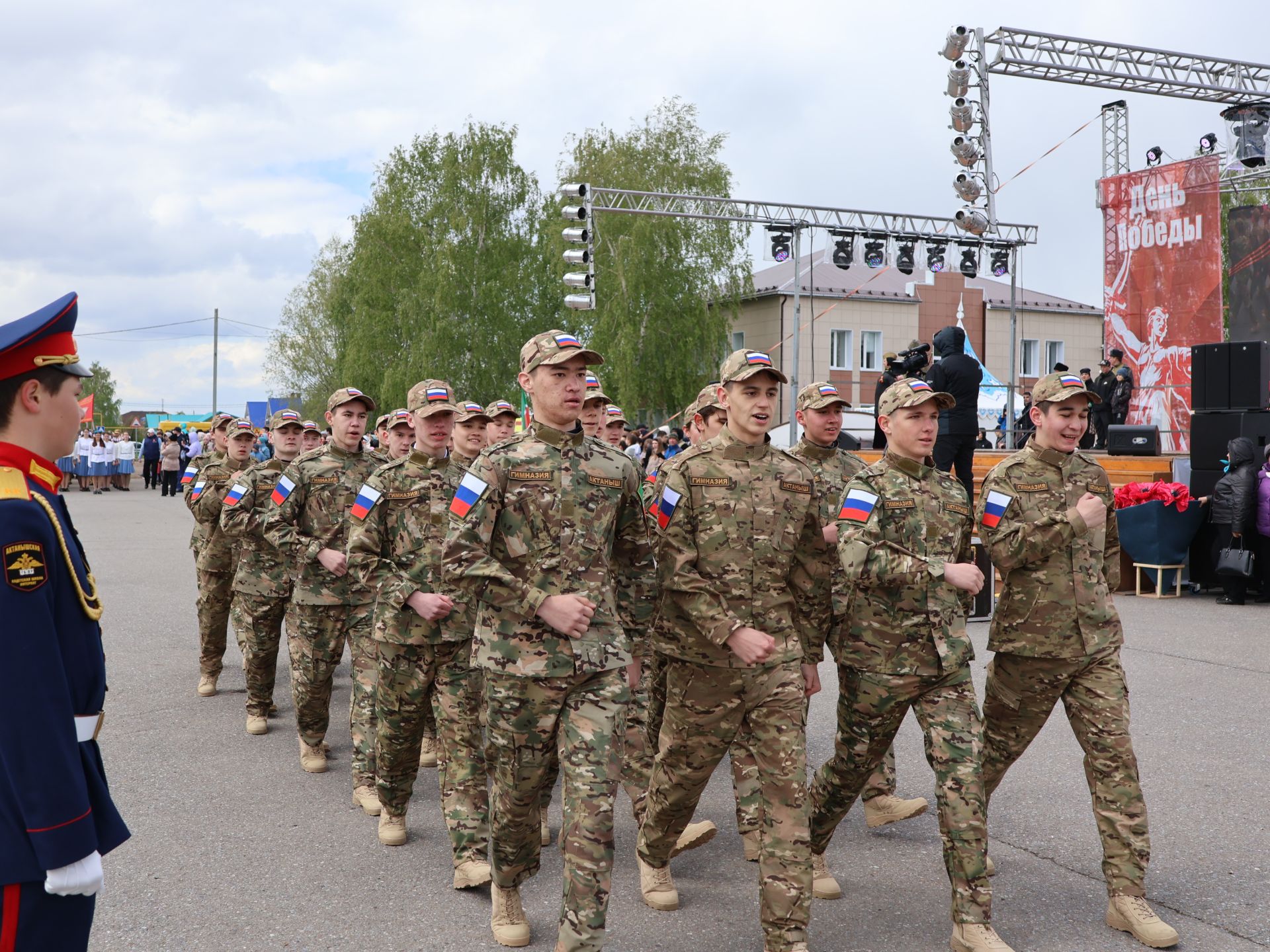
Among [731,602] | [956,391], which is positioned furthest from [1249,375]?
[731,602]

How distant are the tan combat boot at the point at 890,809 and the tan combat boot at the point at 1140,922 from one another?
1.32 metres

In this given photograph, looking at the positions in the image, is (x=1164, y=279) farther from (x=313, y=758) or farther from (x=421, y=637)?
(x=421, y=637)

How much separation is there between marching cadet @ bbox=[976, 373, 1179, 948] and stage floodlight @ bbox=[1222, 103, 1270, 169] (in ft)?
64.0

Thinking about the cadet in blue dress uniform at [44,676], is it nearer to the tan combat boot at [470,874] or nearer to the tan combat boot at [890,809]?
the tan combat boot at [470,874]

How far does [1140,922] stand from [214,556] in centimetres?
743

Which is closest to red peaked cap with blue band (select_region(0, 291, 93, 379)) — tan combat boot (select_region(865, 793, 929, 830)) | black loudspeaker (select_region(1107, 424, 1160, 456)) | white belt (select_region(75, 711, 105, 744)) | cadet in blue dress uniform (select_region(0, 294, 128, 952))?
cadet in blue dress uniform (select_region(0, 294, 128, 952))

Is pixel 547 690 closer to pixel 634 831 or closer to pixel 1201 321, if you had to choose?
pixel 634 831

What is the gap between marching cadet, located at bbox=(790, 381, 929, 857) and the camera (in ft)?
19.0

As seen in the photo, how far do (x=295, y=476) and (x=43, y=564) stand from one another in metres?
4.68

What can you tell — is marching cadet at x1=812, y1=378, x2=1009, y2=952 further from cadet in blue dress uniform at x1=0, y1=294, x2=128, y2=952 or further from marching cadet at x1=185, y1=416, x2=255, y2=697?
marching cadet at x1=185, y1=416, x2=255, y2=697

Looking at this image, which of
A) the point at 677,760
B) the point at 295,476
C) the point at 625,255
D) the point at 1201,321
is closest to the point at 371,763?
the point at 295,476

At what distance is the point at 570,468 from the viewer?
170 inches

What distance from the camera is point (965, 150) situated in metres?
19.8

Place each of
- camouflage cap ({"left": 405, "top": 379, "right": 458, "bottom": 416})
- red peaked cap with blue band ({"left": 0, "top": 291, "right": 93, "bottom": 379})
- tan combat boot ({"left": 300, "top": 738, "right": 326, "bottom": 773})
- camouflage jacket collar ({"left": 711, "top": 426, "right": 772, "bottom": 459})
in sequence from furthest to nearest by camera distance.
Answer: tan combat boot ({"left": 300, "top": 738, "right": 326, "bottom": 773}) → camouflage cap ({"left": 405, "top": 379, "right": 458, "bottom": 416}) → camouflage jacket collar ({"left": 711, "top": 426, "right": 772, "bottom": 459}) → red peaked cap with blue band ({"left": 0, "top": 291, "right": 93, "bottom": 379})
